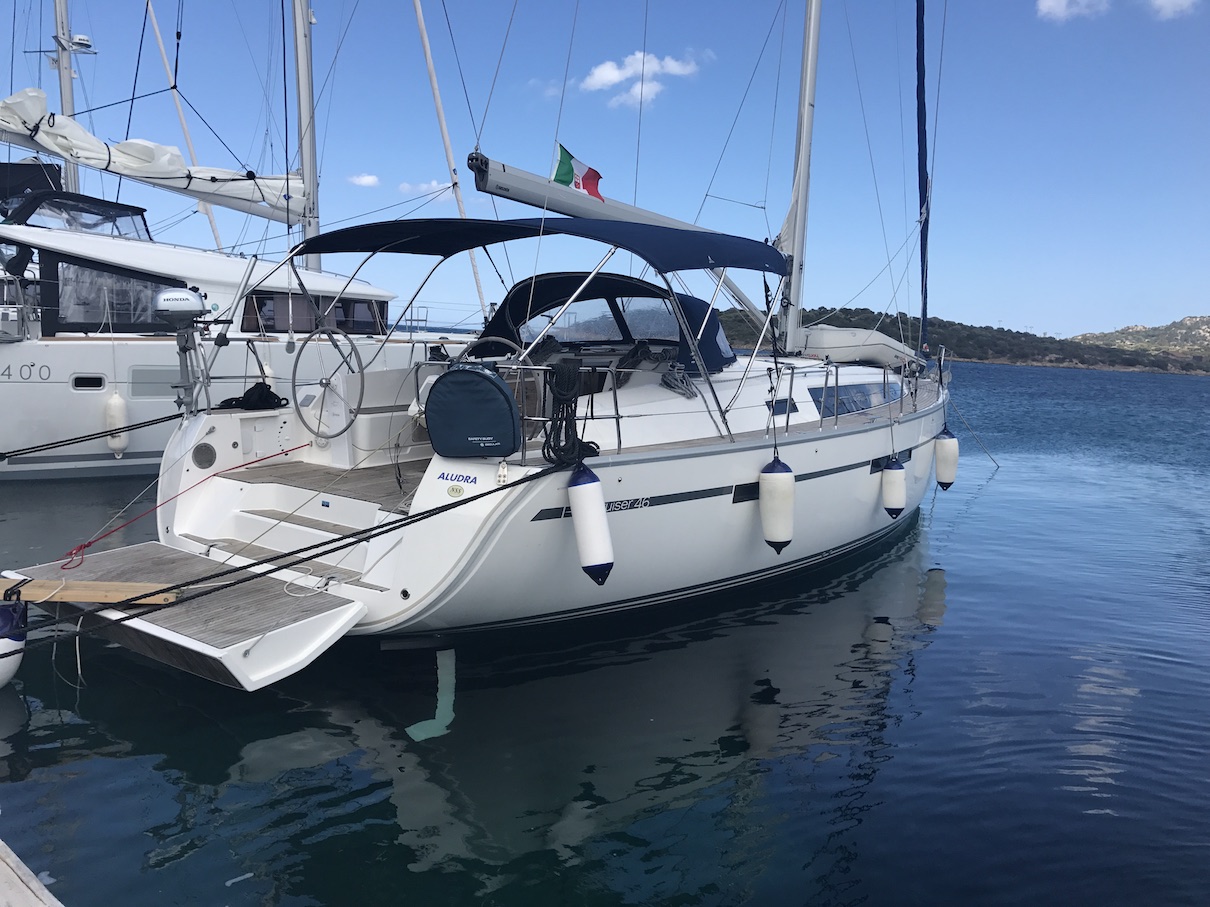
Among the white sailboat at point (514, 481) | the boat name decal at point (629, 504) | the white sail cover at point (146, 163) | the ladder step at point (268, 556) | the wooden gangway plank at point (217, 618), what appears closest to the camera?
the wooden gangway plank at point (217, 618)

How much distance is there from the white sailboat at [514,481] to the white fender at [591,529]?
0.01m

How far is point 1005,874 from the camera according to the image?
11.8 feet

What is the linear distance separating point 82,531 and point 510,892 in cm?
746

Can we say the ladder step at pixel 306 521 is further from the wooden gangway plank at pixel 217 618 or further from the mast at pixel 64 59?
the mast at pixel 64 59

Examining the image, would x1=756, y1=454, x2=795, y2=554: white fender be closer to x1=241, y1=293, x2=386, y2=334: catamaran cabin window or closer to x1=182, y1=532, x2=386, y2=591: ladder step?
x1=182, y1=532, x2=386, y2=591: ladder step

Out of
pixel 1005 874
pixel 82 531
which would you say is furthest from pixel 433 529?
pixel 82 531

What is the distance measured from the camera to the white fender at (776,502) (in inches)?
248

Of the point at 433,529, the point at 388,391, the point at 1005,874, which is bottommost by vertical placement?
the point at 1005,874

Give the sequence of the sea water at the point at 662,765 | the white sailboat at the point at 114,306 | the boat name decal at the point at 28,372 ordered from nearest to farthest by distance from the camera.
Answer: the sea water at the point at 662,765 → the boat name decal at the point at 28,372 → the white sailboat at the point at 114,306

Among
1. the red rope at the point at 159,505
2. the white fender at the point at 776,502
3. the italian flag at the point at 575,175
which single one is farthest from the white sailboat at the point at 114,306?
the white fender at the point at 776,502

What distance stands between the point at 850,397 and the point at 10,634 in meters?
7.12

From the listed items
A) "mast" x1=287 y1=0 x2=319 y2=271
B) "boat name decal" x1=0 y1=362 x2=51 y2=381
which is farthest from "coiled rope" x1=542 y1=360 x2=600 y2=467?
"mast" x1=287 y1=0 x2=319 y2=271

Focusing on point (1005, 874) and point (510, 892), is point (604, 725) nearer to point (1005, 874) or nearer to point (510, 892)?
point (510, 892)

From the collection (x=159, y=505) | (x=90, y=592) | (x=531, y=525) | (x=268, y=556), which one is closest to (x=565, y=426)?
(x=531, y=525)
